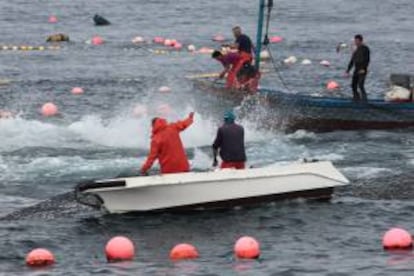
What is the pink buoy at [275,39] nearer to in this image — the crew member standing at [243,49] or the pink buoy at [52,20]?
the pink buoy at [52,20]

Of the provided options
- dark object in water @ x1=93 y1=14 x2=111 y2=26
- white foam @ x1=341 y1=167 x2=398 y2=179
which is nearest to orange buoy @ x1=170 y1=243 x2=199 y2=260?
white foam @ x1=341 y1=167 x2=398 y2=179

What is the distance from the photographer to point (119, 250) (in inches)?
749

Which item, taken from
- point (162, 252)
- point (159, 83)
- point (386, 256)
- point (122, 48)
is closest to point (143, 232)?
point (162, 252)

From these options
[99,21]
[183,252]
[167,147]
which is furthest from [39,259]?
[99,21]

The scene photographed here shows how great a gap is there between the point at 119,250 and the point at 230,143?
13.4ft

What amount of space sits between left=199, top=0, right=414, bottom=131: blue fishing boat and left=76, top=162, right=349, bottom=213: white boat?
7.75m

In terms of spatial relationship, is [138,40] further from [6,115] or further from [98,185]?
[98,185]

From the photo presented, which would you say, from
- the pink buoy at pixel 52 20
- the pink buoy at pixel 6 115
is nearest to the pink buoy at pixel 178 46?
the pink buoy at pixel 52 20

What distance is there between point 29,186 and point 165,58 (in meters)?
23.8

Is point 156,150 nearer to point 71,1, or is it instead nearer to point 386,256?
point 386,256

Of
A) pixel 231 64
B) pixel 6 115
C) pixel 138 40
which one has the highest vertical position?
pixel 138 40

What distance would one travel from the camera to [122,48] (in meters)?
50.9

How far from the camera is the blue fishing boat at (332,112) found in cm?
3028

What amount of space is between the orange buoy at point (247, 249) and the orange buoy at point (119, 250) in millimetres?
1652
